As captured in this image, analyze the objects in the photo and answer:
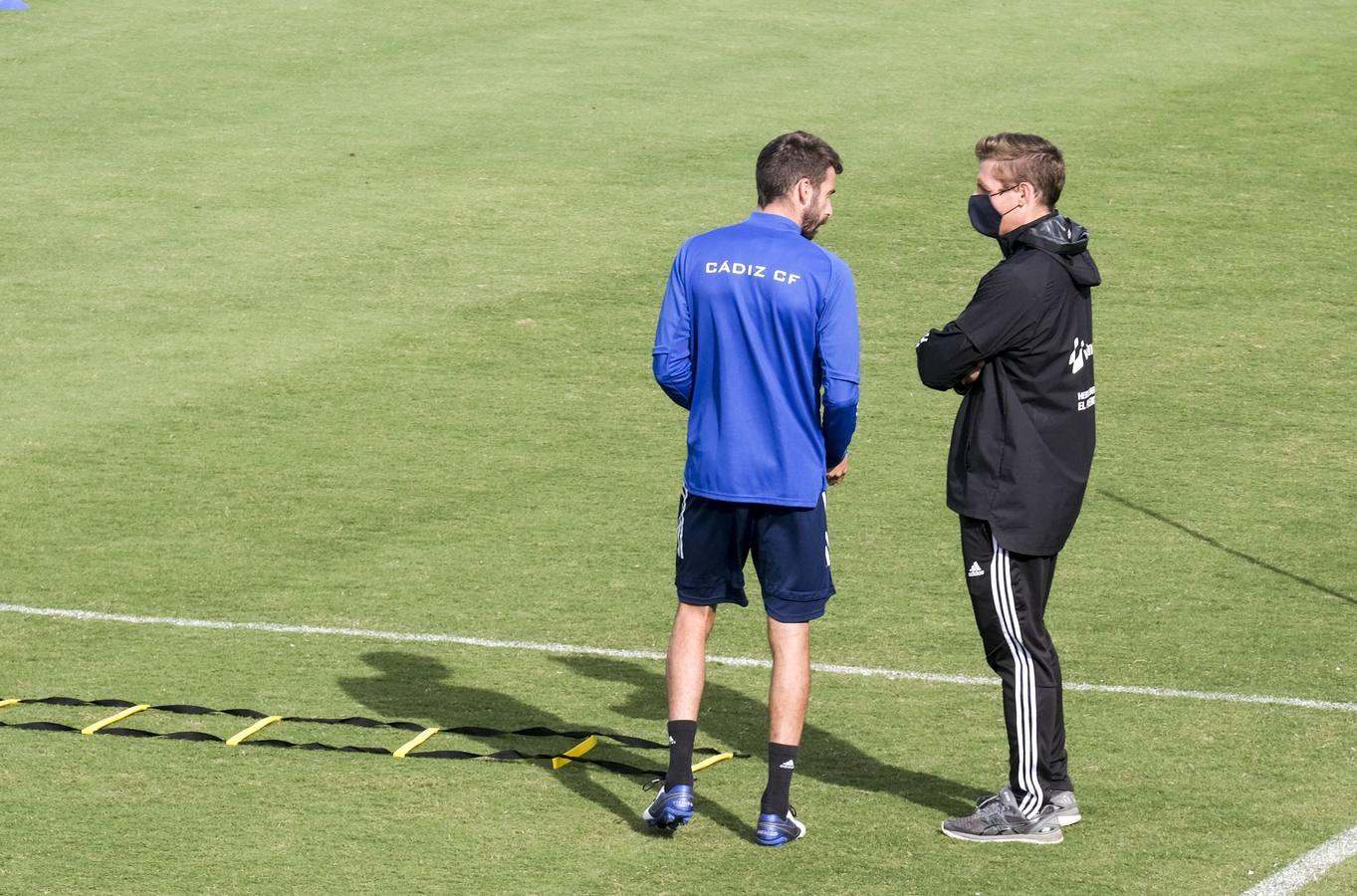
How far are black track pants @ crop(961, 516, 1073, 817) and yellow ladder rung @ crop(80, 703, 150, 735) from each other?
306 centimetres

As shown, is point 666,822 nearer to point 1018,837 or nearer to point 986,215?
point 1018,837

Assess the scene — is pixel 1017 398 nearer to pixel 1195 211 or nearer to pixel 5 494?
pixel 5 494

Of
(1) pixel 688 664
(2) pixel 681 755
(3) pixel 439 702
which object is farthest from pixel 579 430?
(2) pixel 681 755

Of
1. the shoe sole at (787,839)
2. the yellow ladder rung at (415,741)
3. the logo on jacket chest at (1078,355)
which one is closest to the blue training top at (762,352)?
the logo on jacket chest at (1078,355)

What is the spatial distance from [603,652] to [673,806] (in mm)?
2010

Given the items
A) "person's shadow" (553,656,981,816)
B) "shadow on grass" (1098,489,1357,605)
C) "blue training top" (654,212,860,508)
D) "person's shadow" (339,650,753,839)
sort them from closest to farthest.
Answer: "blue training top" (654,212,860,508), "person's shadow" (553,656,981,816), "person's shadow" (339,650,753,839), "shadow on grass" (1098,489,1357,605)

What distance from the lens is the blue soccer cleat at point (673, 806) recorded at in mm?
6312

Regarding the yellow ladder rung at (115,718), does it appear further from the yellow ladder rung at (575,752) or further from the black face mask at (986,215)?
the black face mask at (986,215)

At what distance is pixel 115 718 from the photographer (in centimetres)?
740

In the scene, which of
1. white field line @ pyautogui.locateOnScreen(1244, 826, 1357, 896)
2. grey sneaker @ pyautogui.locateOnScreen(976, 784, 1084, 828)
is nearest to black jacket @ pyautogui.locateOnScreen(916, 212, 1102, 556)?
grey sneaker @ pyautogui.locateOnScreen(976, 784, 1084, 828)

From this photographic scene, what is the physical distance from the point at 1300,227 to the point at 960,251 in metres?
2.78

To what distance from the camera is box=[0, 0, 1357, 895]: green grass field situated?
6637 mm

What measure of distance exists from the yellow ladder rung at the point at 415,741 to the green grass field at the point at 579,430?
82 mm

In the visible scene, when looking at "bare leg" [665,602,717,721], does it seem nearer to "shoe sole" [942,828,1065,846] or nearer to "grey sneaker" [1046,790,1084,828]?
"shoe sole" [942,828,1065,846]
